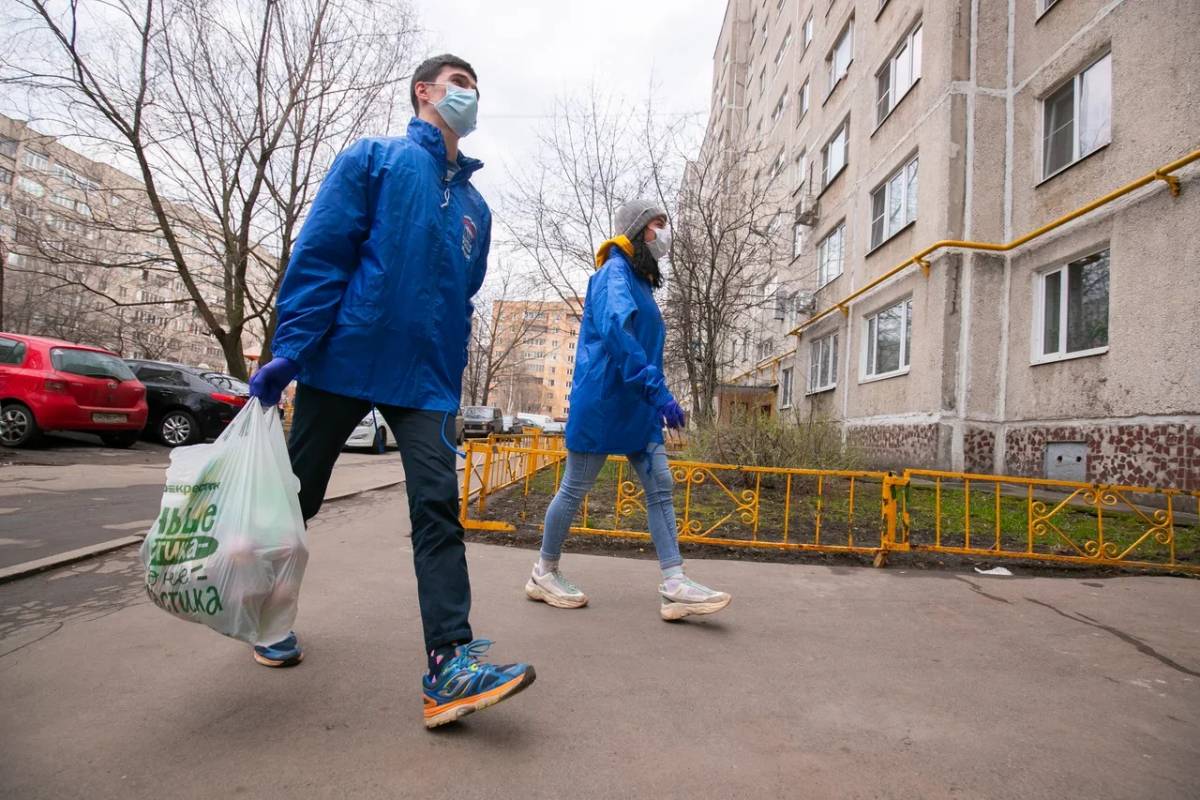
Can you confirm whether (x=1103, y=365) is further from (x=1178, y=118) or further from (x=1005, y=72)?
(x=1005, y=72)

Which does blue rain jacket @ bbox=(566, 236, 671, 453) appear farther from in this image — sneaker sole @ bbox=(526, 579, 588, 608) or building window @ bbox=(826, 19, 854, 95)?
building window @ bbox=(826, 19, 854, 95)

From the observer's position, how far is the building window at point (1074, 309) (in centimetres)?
791

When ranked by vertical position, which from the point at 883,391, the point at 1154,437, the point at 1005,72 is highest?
the point at 1005,72

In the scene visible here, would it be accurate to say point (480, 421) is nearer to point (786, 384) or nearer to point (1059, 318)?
point (786, 384)

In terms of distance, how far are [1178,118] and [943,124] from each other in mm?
3478

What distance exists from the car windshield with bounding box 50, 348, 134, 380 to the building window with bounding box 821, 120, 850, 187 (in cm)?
1415

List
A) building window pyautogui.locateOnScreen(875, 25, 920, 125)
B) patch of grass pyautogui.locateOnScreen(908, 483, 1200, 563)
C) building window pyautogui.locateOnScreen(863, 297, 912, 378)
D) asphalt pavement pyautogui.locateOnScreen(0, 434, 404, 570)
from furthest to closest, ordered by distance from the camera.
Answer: building window pyautogui.locateOnScreen(875, 25, 920, 125) < building window pyautogui.locateOnScreen(863, 297, 912, 378) < patch of grass pyautogui.locateOnScreen(908, 483, 1200, 563) < asphalt pavement pyautogui.locateOnScreen(0, 434, 404, 570)

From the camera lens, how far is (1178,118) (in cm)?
689

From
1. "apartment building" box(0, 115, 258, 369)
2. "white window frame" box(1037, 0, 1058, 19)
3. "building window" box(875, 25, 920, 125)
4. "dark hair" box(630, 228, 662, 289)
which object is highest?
"building window" box(875, 25, 920, 125)

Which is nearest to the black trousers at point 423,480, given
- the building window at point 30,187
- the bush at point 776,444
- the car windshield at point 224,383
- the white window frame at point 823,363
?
the bush at point 776,444

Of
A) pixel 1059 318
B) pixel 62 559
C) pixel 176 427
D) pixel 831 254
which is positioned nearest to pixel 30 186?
pixel 176 427

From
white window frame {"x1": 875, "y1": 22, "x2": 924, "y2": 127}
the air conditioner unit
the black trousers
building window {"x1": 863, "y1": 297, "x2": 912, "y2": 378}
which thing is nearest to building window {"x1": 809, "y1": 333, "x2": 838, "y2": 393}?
building window {"x1": 863, "y1": 297, "x2": 912, "y2": 378}

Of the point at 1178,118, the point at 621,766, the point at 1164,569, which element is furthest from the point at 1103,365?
the point at 621,766

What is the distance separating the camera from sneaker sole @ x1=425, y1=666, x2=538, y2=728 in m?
1.70
